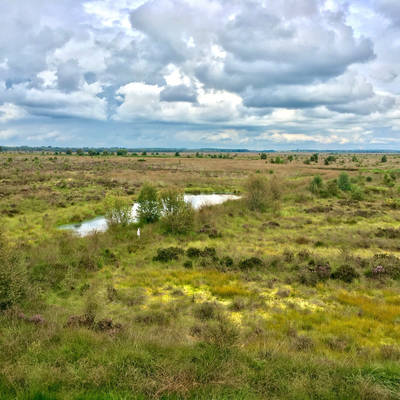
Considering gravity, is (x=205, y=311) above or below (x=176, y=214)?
below

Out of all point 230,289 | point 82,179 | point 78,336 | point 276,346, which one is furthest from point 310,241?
point 82,179

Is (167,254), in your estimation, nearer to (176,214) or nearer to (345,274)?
(176,214)

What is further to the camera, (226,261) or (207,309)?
(226,261)

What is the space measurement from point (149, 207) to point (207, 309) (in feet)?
54.1

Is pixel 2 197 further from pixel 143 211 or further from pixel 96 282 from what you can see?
pixel 96 282

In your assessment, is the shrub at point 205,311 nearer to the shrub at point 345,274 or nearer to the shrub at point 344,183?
the shrub at point 345,274

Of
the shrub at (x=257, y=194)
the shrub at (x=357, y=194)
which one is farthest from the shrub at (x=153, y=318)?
the shrub at (x=357, y=194)

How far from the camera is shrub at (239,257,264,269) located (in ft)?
53.3

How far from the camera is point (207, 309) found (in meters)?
11.1

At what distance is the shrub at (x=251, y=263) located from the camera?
16.2 meters

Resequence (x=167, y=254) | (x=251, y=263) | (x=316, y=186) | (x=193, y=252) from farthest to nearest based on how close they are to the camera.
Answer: (x=316, y=186) → (x=193, y=252) → (x=167, y=254) → (x=251, y=263)

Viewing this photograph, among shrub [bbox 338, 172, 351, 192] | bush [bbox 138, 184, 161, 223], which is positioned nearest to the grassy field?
bush [bbox 138, 184, 161, 223]

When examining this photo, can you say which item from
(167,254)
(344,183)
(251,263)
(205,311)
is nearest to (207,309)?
(205,311)

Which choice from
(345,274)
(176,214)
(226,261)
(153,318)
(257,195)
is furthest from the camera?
(257,195)
